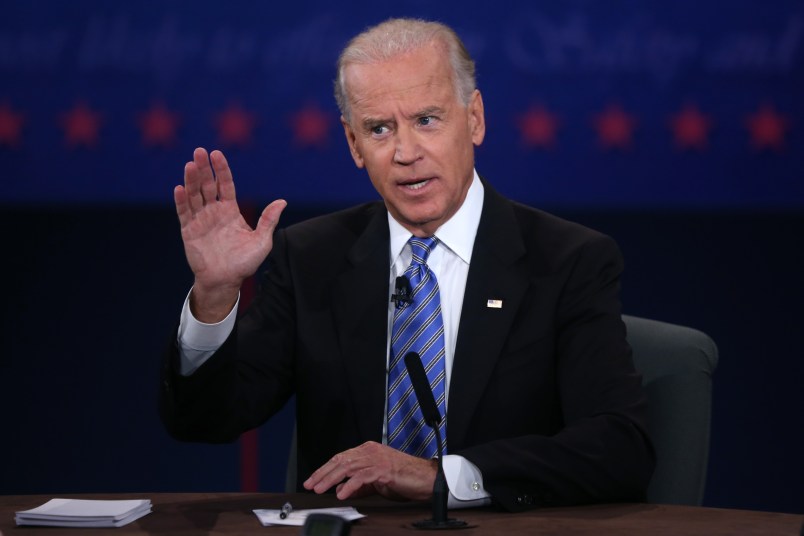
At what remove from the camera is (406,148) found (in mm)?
2127

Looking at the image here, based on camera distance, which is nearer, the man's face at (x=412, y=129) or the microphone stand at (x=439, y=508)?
the microphone stand at (x=439, y=508)

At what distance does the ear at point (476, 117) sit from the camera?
7.45 feet

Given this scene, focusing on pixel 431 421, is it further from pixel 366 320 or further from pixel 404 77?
pixel 404 77

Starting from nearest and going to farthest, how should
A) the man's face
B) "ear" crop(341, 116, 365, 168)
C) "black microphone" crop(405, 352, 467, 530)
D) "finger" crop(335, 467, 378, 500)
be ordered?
"black microphone" crop(405, 352, 467, 530), "finger" crop(335, 467, 378, 500), the man's face, "ear" crop(341, 116, 365, 168)

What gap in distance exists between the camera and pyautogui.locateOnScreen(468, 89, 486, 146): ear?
2270 millimetres

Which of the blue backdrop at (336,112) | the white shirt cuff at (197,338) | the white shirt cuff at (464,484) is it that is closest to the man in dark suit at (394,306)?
the white shirt cuff at (197,338)

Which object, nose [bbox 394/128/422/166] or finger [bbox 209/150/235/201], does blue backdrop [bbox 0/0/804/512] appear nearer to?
nose [bbox 394/128/422/166]

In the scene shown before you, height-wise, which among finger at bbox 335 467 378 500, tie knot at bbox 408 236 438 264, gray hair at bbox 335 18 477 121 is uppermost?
gray hair at bbox 335 18 477 121

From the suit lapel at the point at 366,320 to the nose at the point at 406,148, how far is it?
0.20m

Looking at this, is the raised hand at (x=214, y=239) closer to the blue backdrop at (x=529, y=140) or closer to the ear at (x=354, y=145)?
the ear at (x=354, y=145)

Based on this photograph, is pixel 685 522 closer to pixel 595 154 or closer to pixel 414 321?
pixel 414 321

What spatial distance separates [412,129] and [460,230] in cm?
21

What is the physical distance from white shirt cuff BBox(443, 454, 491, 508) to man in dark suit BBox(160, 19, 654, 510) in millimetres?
166

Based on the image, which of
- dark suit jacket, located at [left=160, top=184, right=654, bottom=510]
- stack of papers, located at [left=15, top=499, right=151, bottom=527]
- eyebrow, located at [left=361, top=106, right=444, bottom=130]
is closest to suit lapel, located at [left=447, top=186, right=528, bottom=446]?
dark suit jacket, located at [left=160, top=184, right=654, bottom=510]
